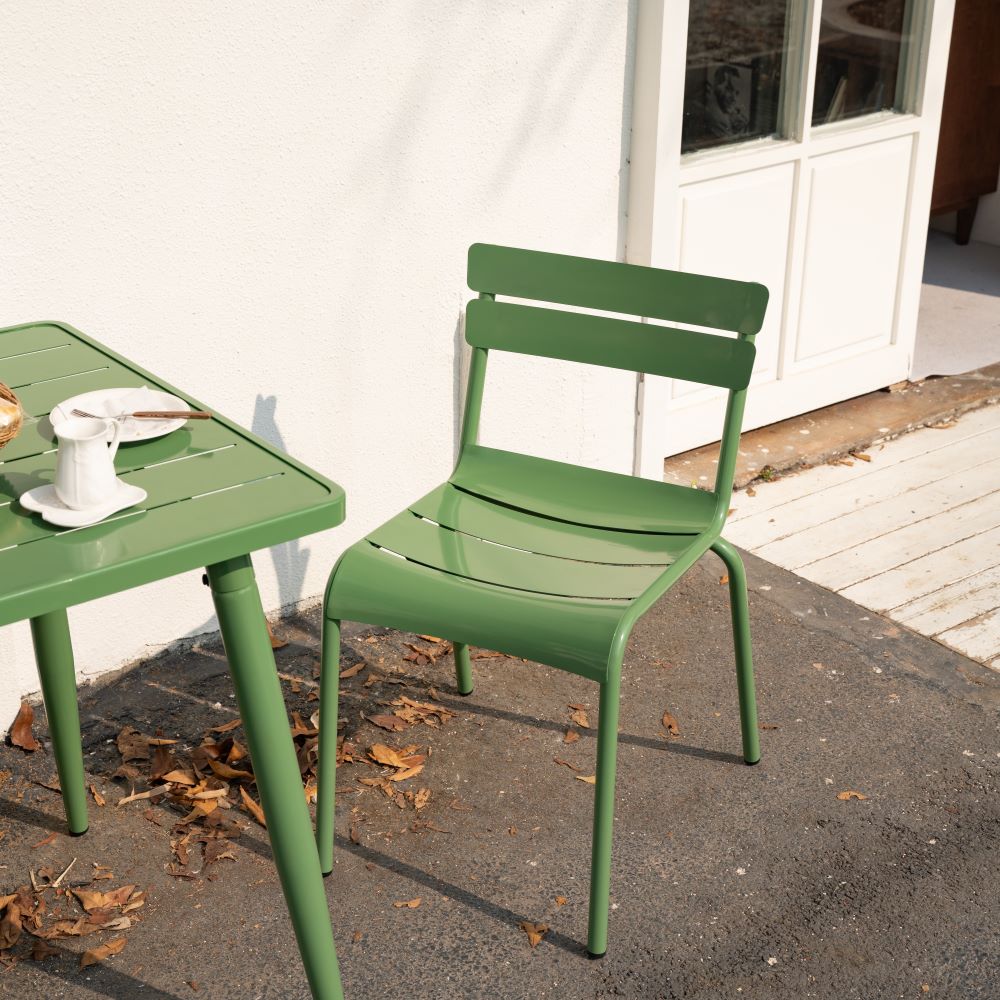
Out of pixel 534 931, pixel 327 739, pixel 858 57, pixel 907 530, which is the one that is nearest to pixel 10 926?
pixel 327 739

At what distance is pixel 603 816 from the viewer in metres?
2.11

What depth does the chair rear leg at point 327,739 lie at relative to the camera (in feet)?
7.43

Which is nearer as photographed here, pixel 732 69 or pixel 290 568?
pixel 290 568

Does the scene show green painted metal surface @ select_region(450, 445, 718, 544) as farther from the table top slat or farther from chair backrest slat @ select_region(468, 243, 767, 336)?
the table top slat

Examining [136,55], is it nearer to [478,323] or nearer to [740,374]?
[478,323]

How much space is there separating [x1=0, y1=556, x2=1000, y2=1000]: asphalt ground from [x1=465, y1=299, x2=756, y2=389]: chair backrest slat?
80 cm

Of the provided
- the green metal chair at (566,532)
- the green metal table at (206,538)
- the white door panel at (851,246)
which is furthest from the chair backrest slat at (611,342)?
the white door panel at (851,246)

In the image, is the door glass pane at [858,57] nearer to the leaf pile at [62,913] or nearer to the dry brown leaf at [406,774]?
the dry brown leaf at [406,774]

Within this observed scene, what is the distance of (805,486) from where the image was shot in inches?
152

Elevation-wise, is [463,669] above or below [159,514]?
below

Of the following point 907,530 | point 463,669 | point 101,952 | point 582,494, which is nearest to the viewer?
point 101,952

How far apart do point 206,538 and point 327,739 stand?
790mm

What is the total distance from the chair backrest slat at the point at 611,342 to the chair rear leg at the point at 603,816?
2.15 feet

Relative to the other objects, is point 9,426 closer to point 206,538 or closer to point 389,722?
point 206,538
